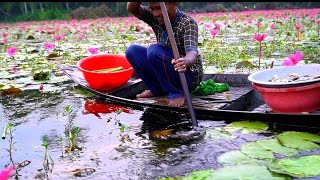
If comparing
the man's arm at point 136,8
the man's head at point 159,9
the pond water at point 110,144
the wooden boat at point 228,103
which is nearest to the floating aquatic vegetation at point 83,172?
the pond water at point 110,144

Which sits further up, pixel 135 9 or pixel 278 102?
pixel 135 9

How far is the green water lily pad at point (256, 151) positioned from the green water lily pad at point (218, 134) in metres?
0.21

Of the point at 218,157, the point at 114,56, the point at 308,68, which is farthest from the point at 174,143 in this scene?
the point at 114,56

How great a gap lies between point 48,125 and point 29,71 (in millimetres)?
2710

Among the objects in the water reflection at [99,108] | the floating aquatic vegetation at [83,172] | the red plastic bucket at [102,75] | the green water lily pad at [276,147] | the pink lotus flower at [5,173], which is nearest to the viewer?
the pink lotus flower at [5,173]

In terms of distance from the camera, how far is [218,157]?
2.20 m

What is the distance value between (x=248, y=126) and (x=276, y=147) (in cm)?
40

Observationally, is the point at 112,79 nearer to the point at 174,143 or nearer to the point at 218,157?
the point at 174,143

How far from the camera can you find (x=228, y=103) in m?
3.11

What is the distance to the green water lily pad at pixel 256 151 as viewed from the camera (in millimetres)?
2164

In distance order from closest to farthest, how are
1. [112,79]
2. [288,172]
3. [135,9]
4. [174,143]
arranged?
[288,172]
[174,143]
[135,9]
[112,79]

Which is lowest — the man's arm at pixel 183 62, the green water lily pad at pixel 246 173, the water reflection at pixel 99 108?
the water reflection at pixel 99 108

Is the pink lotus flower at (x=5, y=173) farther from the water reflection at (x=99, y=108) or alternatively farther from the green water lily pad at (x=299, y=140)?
the water reflection at (x=99, y=108)

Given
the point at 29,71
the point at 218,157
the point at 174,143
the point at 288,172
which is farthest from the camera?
the point at 29,71
